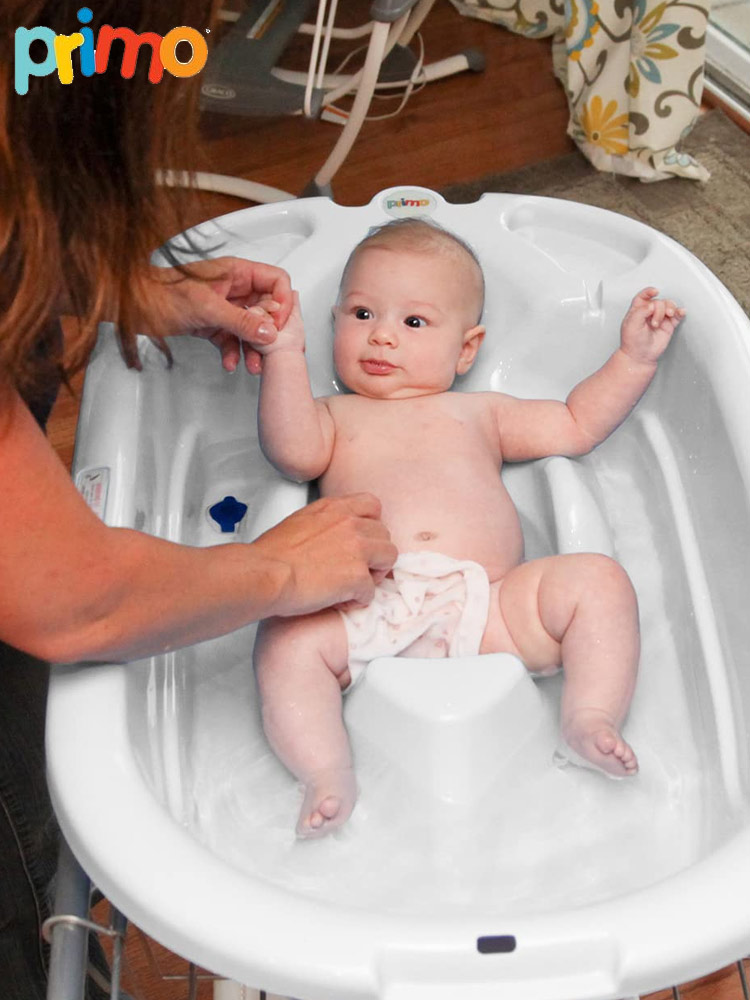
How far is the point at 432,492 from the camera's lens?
1234 millimetres

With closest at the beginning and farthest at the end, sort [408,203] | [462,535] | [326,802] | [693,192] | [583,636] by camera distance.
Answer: [326,802] < [583,636] < [462,535] < [408,203] < [693,192]

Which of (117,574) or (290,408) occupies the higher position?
(117,574)

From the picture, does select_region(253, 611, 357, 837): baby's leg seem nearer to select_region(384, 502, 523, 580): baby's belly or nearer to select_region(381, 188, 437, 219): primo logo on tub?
select_region(384, 502, 523, 580): baby's belly

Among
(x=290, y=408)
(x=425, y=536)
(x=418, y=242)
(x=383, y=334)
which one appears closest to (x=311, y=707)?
(x=425, y=536)

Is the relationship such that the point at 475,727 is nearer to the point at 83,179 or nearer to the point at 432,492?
the point at 432,492

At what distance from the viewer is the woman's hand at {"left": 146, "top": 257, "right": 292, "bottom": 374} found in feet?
3.78

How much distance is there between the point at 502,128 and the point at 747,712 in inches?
Answer: 61.9

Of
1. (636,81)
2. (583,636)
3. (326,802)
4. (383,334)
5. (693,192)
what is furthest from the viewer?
(693,192)

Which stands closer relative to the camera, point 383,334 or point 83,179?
point 83,179

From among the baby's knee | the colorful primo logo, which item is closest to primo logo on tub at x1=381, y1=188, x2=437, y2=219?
the colorful primo logo

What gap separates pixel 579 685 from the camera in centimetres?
105

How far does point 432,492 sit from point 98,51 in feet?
2.13

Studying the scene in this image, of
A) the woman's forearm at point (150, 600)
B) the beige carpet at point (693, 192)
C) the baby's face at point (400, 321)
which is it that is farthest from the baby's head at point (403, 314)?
the beige carpet at point (693, 192)

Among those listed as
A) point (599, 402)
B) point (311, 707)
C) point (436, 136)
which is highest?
point (599, 402)
